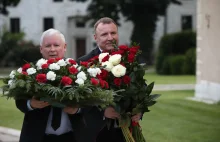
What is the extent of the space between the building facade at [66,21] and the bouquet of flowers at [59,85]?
47.9m

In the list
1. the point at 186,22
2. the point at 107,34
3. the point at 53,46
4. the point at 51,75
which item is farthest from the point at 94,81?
the point at 186,22

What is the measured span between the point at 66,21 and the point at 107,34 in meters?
48.4

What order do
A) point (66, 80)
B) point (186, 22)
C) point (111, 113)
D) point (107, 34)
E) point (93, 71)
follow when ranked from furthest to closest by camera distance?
point (186, 22), point (107, 34), point (111, 113), point (93, 71), point (66, 80)

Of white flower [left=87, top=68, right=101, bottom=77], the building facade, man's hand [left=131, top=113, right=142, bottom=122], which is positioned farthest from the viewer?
the building facade

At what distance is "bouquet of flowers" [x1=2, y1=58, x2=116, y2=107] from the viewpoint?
12.7ft

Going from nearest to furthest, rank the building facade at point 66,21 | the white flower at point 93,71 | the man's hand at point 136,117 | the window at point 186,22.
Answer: the white flower at point 93,71 → the man's hand at point 136,117 → the building facade at point 66,21 → the window at point 186,22

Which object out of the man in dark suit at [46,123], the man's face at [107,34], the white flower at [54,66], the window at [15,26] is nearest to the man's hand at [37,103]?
the man in dark suit at [46,123]

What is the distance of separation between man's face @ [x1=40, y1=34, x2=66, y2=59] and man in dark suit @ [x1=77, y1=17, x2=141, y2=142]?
15.9 inches

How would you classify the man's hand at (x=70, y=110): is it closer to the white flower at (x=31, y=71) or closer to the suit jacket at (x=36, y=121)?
the suit jacket at (x=36, y=121)

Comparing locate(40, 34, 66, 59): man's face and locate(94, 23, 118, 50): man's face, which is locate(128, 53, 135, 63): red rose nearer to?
locate(94, 23, 118, 50): man's face

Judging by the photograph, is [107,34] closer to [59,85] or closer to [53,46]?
[53,46]

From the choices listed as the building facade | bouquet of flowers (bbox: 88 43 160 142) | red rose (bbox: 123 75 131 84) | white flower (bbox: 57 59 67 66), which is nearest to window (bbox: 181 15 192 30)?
the building facade

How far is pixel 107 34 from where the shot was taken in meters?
4.87

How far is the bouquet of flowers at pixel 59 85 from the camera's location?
387 cm
